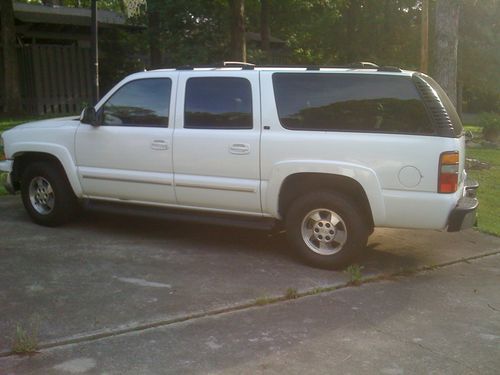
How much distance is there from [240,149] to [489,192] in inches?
216

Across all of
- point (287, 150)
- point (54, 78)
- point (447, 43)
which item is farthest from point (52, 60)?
point (287, 150)

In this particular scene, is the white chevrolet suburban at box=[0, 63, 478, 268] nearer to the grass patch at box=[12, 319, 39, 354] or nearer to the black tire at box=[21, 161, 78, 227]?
the black tire at box=[21, 161, 78, 227]

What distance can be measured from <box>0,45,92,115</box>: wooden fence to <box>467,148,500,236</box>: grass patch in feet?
47.5

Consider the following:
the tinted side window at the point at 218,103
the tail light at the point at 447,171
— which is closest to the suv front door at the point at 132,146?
the tinted side window at the point at 218,103

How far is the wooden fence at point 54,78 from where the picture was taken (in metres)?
21.2

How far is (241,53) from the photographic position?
1548 centimetres

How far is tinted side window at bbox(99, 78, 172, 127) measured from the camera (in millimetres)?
6371

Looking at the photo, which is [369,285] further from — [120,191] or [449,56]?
[449,56]

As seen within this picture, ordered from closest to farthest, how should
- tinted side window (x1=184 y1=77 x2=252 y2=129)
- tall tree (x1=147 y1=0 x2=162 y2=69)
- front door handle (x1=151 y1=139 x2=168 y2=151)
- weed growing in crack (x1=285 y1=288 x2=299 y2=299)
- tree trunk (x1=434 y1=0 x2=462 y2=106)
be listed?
weed growing in crack (x1=285 y1=288 x2=299 y2=299)
tinted side window (x1=184 y1=77 x2=252 y2=129)
front door handle (x1=151 y1=139 x2=168 y2=151)
tree trunk (x1=434 y1=0 x2=462 y2=106)
tall tree (x1=147 y1=0 x2=162 y2=69)

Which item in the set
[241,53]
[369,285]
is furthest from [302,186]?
[241,53]

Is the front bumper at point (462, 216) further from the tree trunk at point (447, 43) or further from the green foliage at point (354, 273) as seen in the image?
the tree trunk at point (447, 43)

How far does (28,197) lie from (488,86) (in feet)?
73.0

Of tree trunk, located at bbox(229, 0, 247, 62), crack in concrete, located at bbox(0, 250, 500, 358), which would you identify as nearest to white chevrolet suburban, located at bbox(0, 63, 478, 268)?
crack in concrete, located at bbox(0, 250, 500, 358)

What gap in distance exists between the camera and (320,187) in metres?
5.75
